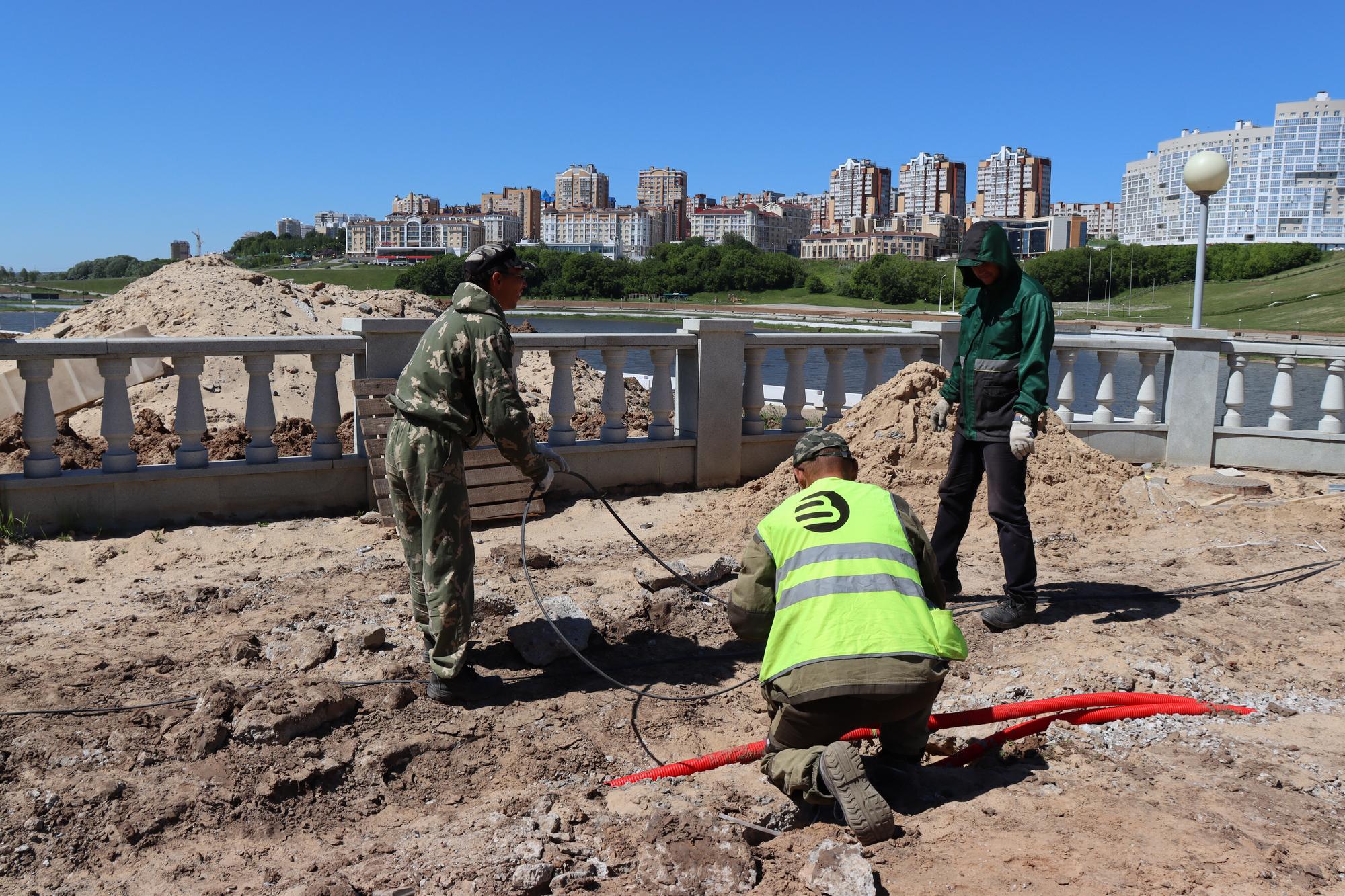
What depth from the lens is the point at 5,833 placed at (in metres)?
3.52

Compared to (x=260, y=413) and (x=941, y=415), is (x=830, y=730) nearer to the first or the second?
(x=941, y=415)

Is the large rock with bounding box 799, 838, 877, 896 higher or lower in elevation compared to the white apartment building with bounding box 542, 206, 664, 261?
lower

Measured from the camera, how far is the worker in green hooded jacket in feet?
17.9

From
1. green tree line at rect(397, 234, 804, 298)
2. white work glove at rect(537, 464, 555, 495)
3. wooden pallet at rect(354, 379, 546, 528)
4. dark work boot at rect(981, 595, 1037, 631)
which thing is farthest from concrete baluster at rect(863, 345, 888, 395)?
green tree line at rect(397, 234, 804, 298)

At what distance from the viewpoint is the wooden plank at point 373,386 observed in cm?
782

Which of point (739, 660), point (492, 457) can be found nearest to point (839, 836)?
point (739, 660)

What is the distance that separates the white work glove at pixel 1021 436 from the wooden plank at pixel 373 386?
4.50 meters

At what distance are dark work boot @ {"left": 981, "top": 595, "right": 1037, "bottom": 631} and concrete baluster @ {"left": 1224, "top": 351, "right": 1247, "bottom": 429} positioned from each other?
5423mm

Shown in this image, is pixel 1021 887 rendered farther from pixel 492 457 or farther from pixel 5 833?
A: pixel 492 457

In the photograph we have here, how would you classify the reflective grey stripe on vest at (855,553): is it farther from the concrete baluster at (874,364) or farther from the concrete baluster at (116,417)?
the concrete baluster at (874,364)

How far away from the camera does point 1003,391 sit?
5.59 metres

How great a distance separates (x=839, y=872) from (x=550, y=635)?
2.60 m

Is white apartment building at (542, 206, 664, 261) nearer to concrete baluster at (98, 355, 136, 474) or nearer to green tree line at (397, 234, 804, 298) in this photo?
green tree line at (397, 234, 804, 298)

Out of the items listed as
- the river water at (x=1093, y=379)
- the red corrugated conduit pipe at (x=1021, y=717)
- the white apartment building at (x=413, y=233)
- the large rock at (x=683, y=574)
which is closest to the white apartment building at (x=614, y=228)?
the white apartment building at (x=413, y=233)
